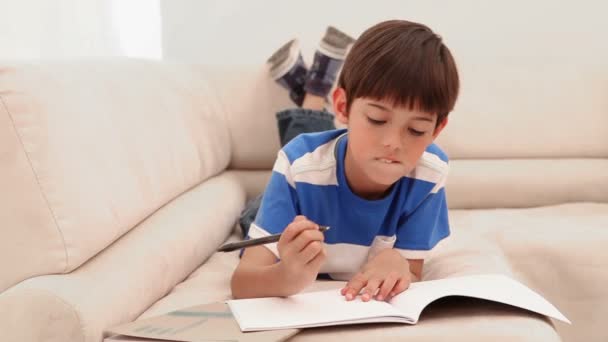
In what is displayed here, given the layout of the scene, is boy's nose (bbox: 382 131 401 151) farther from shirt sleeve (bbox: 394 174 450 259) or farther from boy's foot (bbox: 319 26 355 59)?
boy's foot (bbox: 319 26 355 59)

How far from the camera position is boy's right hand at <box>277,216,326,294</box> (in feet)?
3.60

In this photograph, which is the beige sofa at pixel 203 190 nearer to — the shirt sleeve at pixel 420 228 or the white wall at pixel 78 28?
the shirt sleeve at pixel 420 228

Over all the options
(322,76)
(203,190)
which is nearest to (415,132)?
(203,190)

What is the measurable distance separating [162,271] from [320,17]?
1647mm

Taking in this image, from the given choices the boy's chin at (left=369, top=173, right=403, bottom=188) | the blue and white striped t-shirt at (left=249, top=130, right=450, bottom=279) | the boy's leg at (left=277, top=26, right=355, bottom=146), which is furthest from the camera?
the boy's leg at (left=277, top=26, right=355, bottom=146)

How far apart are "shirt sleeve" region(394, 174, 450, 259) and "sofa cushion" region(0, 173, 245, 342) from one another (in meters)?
0.45

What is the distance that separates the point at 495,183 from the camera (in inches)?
88.4

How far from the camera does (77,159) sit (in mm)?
1262

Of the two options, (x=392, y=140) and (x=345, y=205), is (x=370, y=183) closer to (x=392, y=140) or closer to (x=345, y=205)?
(x=345, y=205)

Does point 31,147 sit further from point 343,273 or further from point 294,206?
point 343,273

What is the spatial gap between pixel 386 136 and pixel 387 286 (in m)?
0.24

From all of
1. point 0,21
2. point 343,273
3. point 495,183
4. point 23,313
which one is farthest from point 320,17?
point 23,313

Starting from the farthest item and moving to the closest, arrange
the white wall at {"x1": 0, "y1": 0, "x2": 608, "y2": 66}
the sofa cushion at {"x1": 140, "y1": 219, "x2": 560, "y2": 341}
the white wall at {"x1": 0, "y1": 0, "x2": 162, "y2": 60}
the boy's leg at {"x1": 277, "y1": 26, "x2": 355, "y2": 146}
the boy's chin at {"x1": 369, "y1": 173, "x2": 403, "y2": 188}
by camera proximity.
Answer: the white wall at {"x1": 0, "y1": 0, "x2": 608, "y2": 66} < the boy's leg at {"x1": 277, "y1": 26, "x2": 355, "y2": 146} < the white wall at {"x1": 0, "y1": 0, "x2": 162, "y2": 60} < the boy's chin at {"x1": 369, "y1": 173, "x2": 403, "y2": 188} < the sofa cushion at {"x1": 140, "y1": 219, "x2": 560, "y2": 341}

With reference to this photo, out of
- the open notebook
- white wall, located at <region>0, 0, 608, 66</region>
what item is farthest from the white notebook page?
white wall, located at <region>0, 0, 608, 66</region>
